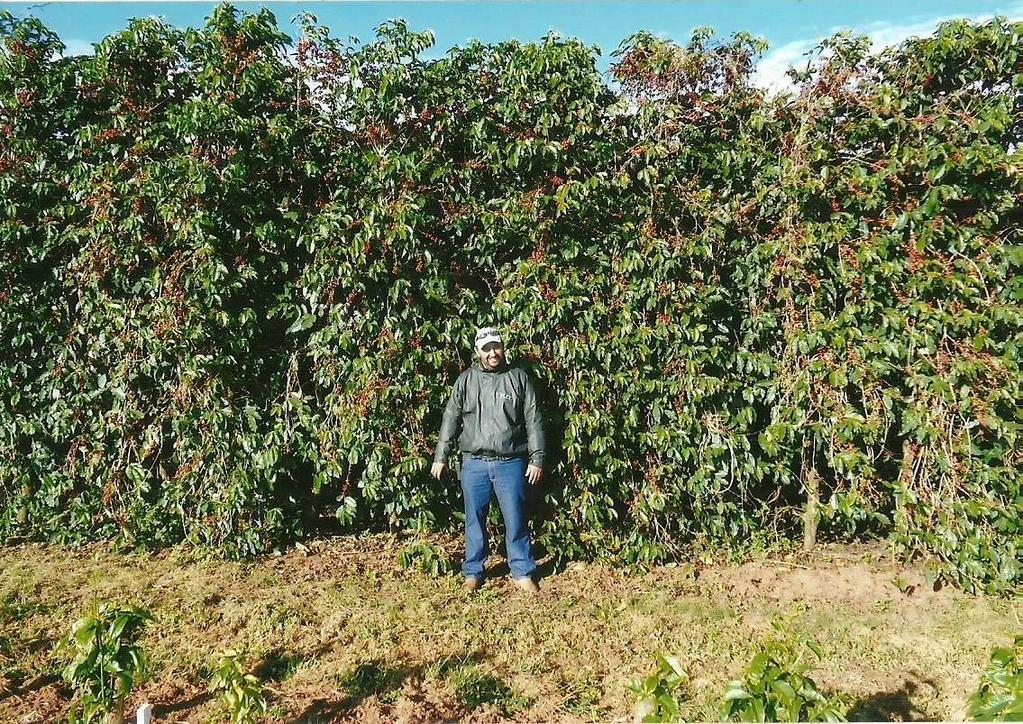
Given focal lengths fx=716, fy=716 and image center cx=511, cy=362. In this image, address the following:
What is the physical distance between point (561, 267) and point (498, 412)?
1.03 meters

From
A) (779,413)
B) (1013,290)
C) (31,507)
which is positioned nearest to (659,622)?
(779,413)

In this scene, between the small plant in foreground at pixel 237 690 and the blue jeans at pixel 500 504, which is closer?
the small plant in foreground at pixel 237 690

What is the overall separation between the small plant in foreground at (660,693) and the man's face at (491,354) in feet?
7.41

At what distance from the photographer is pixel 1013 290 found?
438cm

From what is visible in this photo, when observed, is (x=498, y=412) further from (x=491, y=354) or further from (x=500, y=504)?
(x=500, y=504)

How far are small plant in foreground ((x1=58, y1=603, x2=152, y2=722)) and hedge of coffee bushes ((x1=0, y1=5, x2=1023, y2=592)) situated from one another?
79.1 inches

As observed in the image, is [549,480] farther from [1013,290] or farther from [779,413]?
[1013,290]

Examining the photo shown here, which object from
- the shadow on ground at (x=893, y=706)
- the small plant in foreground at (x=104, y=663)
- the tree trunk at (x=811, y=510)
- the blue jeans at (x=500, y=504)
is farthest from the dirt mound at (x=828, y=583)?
the small plant in foreground at (x=104, y=663)

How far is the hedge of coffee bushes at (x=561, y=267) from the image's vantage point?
177 inches

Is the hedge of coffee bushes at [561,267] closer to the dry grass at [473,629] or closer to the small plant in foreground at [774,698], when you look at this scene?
the dry grass at [473,629]

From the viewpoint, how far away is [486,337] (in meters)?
4.50

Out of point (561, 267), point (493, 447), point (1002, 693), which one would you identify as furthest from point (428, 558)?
point (1002, 693)

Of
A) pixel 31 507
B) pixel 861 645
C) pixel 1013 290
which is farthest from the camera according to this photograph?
pixel 31 507

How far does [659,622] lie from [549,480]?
1175mm
